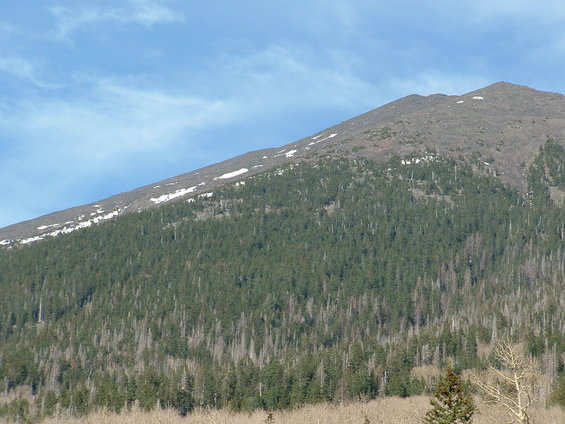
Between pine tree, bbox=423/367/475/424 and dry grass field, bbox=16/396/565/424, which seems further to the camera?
dry grass field, bbox=16/396/565/424

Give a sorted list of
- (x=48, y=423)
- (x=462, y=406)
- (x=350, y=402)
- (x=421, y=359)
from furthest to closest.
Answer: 1. (x=421, y=359)
2. (x=350, y=402)
3. (x=48, y=423)
4. (x=462, y=406)

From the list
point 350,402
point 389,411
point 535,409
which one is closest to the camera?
point 535,409

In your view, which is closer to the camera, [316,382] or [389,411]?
[389,411]

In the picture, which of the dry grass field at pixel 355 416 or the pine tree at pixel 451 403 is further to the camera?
the dry grass field at pixel 355 416

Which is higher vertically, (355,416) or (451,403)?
(451,403)

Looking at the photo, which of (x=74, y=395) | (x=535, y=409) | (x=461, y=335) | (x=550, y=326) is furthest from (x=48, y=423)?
(x=550, y=326)

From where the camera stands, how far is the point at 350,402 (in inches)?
6304

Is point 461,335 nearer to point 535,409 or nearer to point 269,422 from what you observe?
point 535,409

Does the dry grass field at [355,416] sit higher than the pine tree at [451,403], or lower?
lower

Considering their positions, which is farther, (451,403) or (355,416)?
(355,416)

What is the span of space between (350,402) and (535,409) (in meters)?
48.7

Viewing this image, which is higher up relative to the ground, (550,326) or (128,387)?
(128,387)

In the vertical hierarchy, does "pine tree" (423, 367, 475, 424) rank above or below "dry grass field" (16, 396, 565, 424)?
above

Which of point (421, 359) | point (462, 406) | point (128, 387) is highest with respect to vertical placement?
point (462, 406)
